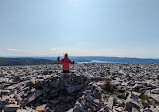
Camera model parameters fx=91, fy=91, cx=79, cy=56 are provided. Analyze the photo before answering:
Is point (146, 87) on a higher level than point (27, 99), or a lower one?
higher

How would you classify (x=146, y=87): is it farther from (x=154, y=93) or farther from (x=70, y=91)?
(x=70, y=91)

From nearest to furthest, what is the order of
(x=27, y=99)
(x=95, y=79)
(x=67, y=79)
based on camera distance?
1. (x=27, y=99)
2. (x=67, y=79)
3. (x=95, y=79)

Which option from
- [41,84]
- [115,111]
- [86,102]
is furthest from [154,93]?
Answer: [41,84]

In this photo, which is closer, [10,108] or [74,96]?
[10,108]

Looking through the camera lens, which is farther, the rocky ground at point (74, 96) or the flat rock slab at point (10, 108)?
the rocky ground at point (74, 96)

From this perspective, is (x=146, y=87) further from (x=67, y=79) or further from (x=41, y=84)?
(x=41, y=84)

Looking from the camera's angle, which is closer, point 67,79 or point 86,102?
point 86,102

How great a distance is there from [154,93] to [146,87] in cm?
121

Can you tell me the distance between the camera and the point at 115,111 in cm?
559

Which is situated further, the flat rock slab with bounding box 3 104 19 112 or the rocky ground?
the rocky ground

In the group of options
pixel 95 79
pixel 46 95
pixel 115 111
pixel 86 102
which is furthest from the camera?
pixel 95 79

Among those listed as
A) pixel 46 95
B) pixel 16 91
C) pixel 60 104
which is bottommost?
pixel 60 104

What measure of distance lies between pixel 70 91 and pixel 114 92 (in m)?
4.18

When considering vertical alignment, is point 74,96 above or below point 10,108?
below
